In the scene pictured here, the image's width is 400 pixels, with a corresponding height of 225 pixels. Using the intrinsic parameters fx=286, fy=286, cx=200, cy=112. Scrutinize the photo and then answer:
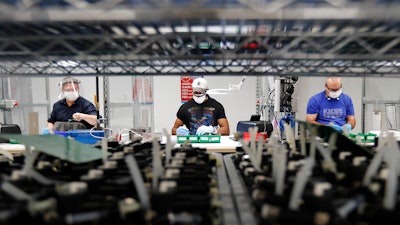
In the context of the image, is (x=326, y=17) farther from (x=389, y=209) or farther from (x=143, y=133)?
(x=143, y=133)

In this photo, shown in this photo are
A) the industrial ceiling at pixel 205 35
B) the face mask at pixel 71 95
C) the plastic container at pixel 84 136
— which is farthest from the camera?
the face mask at pixel 71 95

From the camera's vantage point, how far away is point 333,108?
9.36ft

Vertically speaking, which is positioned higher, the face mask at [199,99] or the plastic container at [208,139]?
the face mask at [199,99]

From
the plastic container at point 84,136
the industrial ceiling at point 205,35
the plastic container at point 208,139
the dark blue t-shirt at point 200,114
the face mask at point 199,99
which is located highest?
the industrial ceiling at point 205,35

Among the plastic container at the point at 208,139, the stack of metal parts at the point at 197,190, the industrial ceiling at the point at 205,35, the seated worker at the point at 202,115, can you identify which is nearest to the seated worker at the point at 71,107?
the seated worker at the point at 202,115

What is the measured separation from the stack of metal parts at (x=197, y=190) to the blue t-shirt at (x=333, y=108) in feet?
6.45

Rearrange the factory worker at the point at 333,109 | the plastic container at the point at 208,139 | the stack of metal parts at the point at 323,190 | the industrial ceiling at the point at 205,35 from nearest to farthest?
the stack of metal parts at the point at 323,190 → the industrial ceiling at the point at 205,35 → the plastic container at the point at 208,139 → the factory worker at the point at 333,109

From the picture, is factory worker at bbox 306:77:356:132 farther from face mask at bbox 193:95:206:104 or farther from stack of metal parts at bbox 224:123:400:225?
stack of metal parts at bbox 224:123:400:225

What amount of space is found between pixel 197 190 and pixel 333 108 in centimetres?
255

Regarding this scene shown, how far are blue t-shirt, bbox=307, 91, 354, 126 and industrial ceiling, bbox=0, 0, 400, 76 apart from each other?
153cm

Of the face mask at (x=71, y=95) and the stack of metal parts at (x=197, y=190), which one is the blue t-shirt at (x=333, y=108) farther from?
the face mask at (x=71, y=95)

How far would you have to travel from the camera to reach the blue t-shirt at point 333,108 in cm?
284

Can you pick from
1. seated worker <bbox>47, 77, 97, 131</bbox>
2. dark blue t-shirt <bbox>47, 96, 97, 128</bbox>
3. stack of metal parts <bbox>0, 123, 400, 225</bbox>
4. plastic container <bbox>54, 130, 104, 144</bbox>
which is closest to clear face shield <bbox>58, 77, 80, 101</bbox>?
seated worker <bbox>47, 77, 97, 131</bbox>

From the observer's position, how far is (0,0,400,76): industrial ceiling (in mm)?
740
